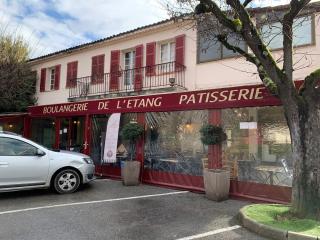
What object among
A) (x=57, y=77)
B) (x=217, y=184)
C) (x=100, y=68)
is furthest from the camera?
(x=57, y=77)

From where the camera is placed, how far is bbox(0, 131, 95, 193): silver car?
8.56 meters

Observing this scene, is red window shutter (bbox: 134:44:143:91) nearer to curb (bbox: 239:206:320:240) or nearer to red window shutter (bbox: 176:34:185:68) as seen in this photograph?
red window shutter (bbox: 176:34:185:68)

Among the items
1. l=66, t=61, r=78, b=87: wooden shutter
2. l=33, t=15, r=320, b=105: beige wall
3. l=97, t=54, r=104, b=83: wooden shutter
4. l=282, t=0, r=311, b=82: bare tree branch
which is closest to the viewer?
l=282, t=0, r=311, b=82: bare tree branch

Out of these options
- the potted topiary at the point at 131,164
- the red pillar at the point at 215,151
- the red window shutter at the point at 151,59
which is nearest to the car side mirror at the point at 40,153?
the potted topiary at the point at 131,164

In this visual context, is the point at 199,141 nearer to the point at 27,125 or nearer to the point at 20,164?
the point at 20,164

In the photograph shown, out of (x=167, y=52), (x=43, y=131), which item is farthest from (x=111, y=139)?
(x=43, y=131)

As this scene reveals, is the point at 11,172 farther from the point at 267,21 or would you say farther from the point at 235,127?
the point at 267,21

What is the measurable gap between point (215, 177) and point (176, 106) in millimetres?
2854

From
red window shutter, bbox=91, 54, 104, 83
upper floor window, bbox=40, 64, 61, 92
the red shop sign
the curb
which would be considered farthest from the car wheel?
upper floor window, bbox=40, 64, 61, 92

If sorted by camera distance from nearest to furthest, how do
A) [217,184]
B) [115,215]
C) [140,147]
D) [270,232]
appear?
[270,232] → [115,215] → [217,184] → [140,147]

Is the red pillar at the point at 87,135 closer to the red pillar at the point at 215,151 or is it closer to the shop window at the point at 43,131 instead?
the shop window at the point at 43,131

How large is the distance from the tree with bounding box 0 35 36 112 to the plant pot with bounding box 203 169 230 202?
43.0ft

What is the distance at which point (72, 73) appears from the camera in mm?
16953

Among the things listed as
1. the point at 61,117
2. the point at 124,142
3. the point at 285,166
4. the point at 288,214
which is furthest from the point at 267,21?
the point at 61,117
